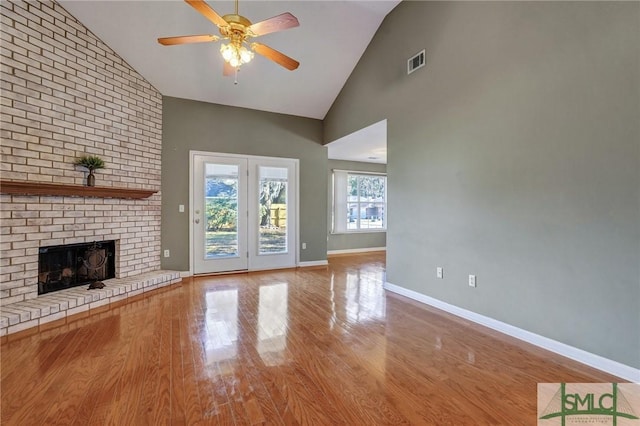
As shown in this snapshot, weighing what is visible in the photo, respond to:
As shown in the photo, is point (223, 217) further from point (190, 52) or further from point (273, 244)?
point (190, 52)

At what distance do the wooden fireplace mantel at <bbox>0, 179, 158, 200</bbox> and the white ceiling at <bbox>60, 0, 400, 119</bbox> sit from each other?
184cm

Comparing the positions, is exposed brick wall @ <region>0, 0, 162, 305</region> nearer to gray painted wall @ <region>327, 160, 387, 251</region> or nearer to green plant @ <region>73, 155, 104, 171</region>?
green plant @ <region>73, 155, 104, 171</region>

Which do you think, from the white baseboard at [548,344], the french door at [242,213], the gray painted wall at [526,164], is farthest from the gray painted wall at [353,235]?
the white baseboard at [548,344]

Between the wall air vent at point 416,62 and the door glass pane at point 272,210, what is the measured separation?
2.84 metres

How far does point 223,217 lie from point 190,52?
260cm

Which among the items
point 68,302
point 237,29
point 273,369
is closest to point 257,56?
point 237,29

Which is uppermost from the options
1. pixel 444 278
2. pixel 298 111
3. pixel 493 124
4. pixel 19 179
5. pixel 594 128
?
pixel 298 111

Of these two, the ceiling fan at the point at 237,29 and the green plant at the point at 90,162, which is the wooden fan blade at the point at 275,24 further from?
the green plant at the point at 90,162

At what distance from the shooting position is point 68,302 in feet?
10.1

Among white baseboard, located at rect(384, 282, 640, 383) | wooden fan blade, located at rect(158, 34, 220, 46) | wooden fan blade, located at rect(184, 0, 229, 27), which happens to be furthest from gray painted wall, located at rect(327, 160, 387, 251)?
wooden fan blade, located at rect(184, 0, 229, 27)

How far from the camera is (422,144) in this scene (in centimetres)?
363

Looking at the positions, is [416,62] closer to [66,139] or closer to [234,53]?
[234,53]

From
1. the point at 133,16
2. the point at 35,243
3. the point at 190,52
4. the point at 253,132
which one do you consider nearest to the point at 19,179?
the point at 35,243
